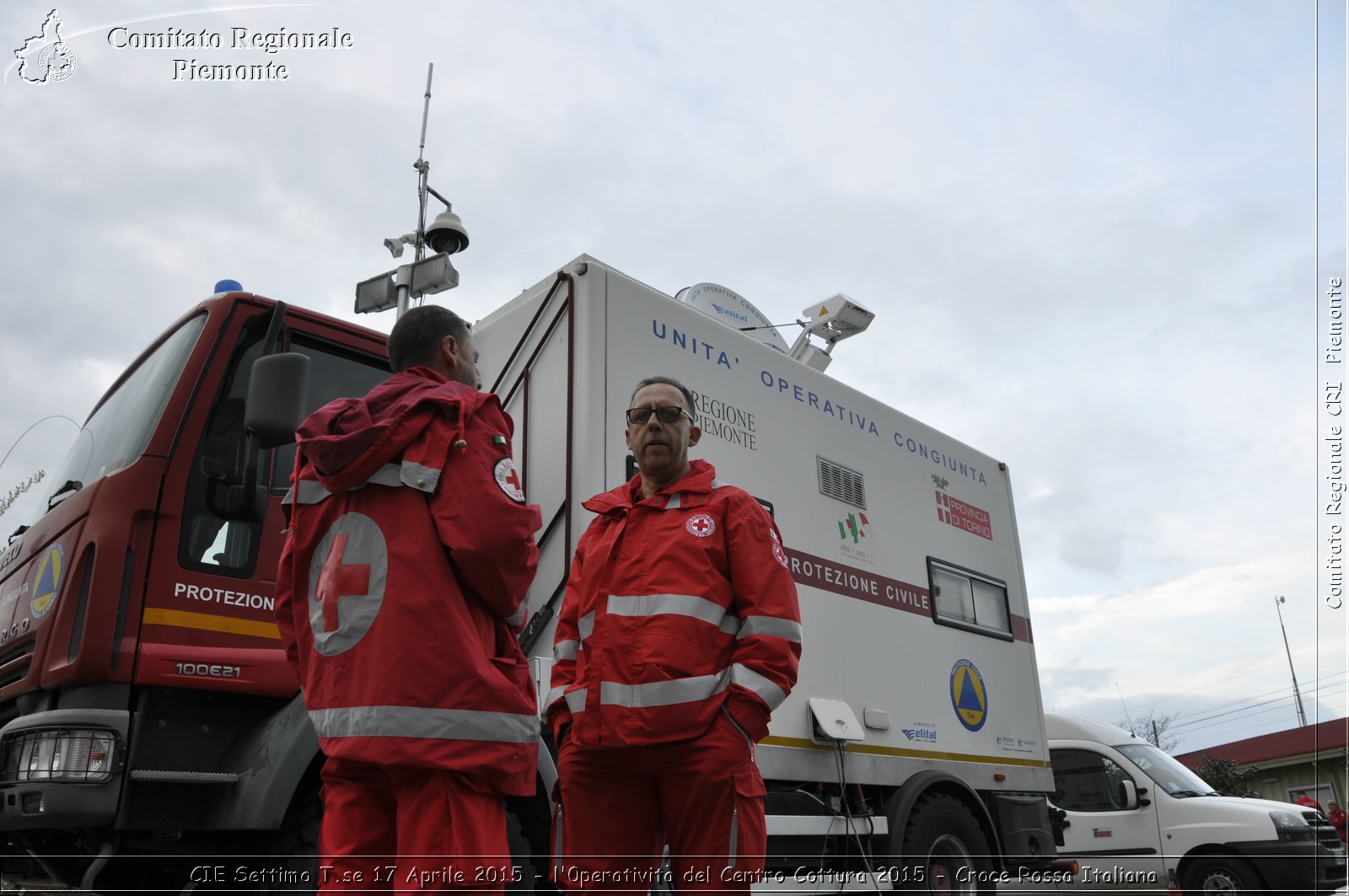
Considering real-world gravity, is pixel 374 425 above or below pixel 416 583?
above

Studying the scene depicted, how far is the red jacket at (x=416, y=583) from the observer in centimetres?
217

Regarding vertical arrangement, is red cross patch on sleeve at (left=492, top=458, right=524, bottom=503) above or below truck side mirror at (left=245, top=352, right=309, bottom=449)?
below

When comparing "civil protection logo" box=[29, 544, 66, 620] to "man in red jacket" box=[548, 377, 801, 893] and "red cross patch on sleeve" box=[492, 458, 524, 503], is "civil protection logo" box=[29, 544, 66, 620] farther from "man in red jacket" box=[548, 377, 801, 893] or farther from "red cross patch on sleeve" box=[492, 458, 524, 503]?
"red cross patch on sleeve" box=[492, 458, 524, 503]

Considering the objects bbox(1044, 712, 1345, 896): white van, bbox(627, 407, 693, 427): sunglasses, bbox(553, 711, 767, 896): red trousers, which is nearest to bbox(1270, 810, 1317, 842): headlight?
bbox(1044, 712, 1345, 896): white van

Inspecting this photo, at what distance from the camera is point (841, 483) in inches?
215

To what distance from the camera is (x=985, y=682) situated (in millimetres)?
6172

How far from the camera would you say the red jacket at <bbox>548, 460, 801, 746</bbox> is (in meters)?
2.77

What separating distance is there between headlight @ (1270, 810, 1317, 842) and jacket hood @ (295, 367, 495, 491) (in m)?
9.37

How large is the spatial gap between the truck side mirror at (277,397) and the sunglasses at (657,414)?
1.16 m

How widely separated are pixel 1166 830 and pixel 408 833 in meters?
9.43

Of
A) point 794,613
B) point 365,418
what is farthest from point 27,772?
point 794,613

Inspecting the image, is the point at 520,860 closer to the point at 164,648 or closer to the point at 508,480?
the point at 164,648

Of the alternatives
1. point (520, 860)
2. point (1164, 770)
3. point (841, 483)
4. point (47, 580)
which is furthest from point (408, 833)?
point (1164, 770)

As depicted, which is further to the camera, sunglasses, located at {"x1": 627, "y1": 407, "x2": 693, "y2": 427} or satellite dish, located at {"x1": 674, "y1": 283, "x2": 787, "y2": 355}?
satellite dish, located at {"x1": 674, "y1": 283, "x2": 787, "y2": 355}
